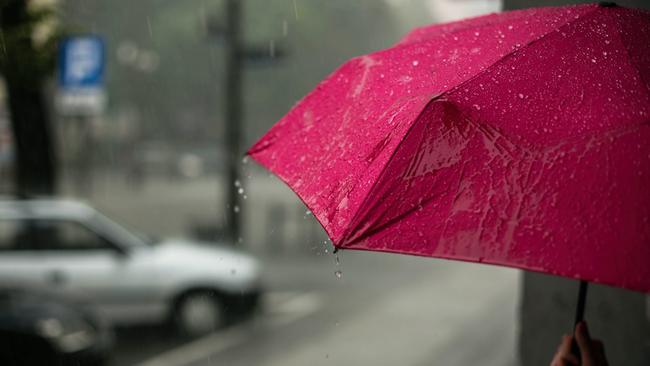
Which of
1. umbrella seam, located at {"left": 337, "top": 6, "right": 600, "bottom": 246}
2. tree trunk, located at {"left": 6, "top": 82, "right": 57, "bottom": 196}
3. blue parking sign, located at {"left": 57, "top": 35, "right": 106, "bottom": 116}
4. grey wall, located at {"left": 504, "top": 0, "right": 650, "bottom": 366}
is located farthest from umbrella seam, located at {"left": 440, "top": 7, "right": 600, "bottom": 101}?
tree trunk, located at {"left": 6, "top": 82, "right": 57, "bottom": 196}

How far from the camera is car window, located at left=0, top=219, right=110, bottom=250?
8578 mm

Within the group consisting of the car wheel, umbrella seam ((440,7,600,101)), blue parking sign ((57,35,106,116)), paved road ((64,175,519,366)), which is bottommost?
paved road ((64,175,519,366))

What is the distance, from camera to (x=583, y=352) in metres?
1.77

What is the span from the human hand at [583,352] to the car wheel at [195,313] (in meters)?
7.35

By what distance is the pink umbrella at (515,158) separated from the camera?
1.47 meters

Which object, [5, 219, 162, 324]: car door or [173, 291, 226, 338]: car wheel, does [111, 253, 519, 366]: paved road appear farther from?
[5, 219, 162, 324]: car door

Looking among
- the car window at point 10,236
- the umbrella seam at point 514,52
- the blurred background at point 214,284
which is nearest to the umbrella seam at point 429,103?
the umbrella seam at point 514,52

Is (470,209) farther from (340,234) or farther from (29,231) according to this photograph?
(29,231)

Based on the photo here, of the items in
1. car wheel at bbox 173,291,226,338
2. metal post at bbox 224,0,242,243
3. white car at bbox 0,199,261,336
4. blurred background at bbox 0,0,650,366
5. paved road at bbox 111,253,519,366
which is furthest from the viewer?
metal post at bbox 224,0,242,243

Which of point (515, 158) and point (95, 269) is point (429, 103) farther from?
point (95, 269)

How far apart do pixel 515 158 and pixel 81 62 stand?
30.4 ft

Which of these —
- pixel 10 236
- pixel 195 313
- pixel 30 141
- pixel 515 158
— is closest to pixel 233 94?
pixel 30 141

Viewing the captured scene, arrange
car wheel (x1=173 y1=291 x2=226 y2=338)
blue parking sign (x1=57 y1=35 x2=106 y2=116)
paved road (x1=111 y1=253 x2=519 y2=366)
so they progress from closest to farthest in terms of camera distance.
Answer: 1. paved road (x1=111 y1=253 x2=519 y2=366)
2. car wheel (x1=173 y1=291 x2=226 y2=338)
3. blue parking sign (x1=57 y1=35 x2=106 y2=116)

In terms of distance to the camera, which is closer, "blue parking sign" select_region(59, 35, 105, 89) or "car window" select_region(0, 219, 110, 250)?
"car window" select_region(0, 219, 110, 250)
